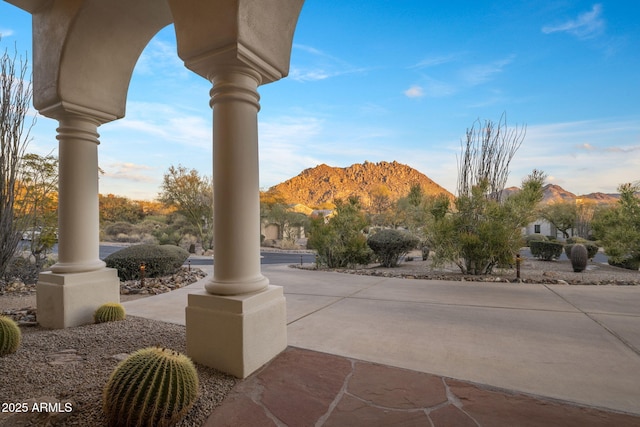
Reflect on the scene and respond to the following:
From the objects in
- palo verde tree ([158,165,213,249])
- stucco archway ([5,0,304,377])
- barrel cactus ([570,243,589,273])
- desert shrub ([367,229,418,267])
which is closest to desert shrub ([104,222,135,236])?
palo verde tree ([158,165,213,249])

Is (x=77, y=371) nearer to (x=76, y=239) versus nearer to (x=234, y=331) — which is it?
(x=234, y=331)

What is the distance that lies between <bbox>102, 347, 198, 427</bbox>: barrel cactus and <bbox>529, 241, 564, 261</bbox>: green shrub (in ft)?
49.6

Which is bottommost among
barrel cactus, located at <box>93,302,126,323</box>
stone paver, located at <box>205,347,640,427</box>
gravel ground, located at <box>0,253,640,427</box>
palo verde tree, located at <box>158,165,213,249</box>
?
stone paver, located at <box>205,347,640,427</box>

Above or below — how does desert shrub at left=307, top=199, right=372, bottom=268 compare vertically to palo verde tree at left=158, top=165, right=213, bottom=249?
below

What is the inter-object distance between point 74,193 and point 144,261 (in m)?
4.02

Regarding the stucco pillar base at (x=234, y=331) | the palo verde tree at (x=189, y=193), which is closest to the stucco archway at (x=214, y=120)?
the stucco pillar base at (x=234, y=331)

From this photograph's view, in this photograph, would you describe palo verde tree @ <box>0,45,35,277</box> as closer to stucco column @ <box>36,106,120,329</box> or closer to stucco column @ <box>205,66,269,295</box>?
stucco column @ <box>36,106,120,329</box>

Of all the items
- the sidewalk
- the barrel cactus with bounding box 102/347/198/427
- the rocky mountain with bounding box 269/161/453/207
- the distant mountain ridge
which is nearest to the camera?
the barrel cactus with bounding box 102/347/198/427

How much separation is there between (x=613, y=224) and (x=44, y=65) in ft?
51.2

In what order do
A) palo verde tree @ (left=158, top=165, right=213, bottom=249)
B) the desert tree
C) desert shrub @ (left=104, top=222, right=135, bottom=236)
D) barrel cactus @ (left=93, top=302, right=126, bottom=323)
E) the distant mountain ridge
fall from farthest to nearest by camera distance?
the distant mountain ridge, the desert tree, desert shrub @ (left=104, top=222, right=135, bottom=236), palo verde tree @ (left=158, top=165, right=213, bottom=249), barrel cactus @ (left=93, top=302, right=126, bottom=323)

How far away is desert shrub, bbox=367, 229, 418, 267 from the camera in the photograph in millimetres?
10008

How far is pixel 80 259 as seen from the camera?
12.9 feet

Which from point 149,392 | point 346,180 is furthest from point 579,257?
point 346,180

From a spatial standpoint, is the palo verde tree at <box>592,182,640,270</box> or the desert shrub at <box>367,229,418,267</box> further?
the desert shrub at <box>367,229,418,267</box>
